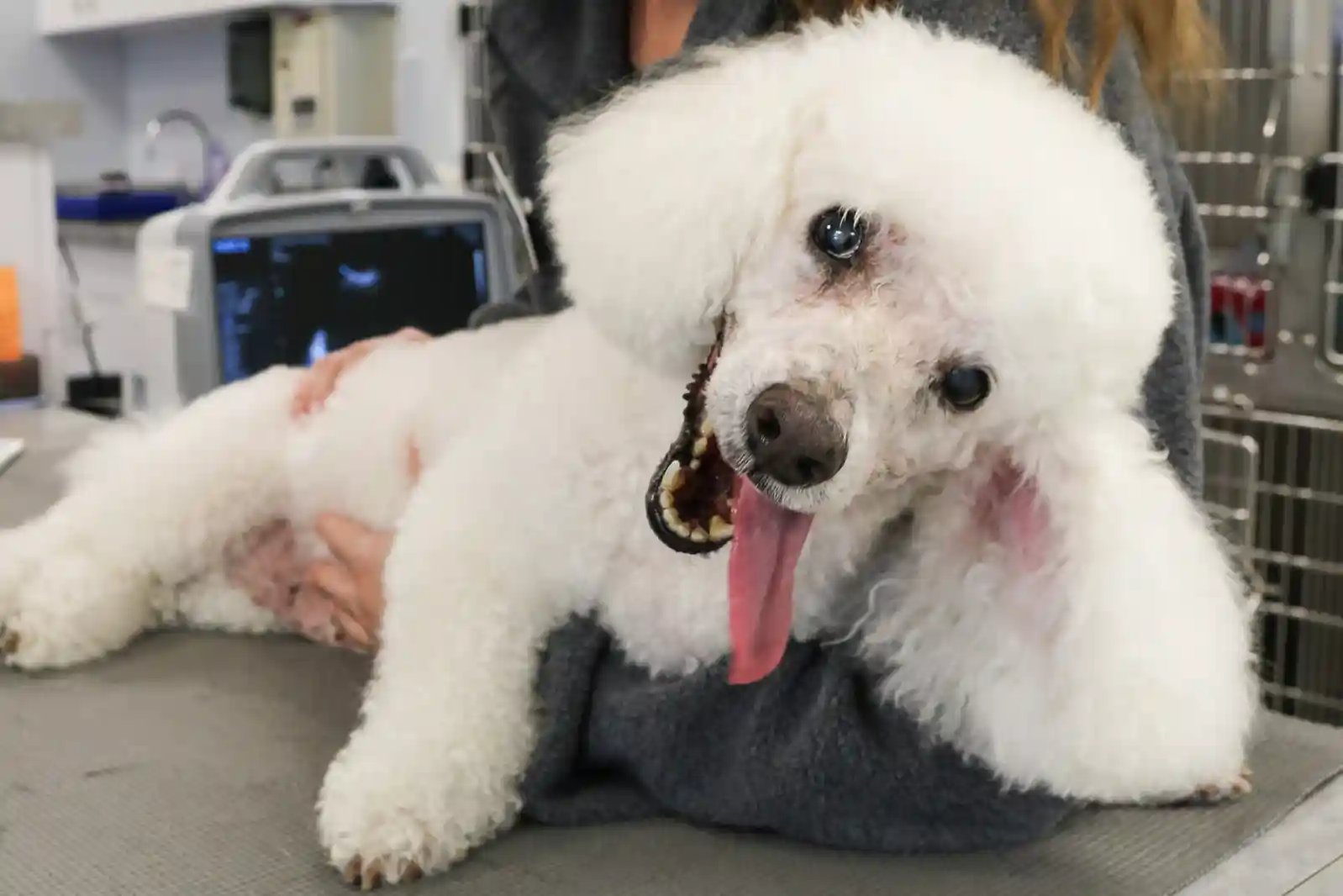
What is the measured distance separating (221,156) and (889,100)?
3185 mm

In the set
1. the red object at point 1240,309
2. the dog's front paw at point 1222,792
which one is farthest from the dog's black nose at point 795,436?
the red object at point 1240,309

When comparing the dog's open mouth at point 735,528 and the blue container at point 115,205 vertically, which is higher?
the blue container at point 115,205

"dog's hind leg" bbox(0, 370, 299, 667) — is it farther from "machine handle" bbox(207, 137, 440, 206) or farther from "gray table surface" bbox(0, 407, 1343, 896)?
"gray table surface" bbox(0, 407, 1343, 896)

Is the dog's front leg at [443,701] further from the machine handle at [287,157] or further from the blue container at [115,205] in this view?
the blue container at [115,205]

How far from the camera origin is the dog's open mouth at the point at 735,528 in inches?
26.6

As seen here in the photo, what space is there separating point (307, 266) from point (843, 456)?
1225 mm

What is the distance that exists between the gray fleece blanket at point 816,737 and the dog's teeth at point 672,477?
10 centimetres

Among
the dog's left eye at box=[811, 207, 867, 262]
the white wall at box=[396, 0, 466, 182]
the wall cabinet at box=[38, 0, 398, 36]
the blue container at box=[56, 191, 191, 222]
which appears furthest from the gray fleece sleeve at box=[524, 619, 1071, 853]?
the blue container at box=[56, 191, 191, 222]

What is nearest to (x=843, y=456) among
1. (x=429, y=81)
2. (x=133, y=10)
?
(x=429, y=81)

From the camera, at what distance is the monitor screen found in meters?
1.65

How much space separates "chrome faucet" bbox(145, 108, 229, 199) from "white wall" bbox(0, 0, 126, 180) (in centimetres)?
20

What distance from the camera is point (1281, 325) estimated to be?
1.55 meters

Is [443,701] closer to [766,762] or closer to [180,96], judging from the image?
[766,762]

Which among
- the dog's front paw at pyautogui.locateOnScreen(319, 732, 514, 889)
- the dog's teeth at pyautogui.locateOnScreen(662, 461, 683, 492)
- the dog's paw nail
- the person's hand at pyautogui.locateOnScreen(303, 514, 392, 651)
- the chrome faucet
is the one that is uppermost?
the chrome faucet
